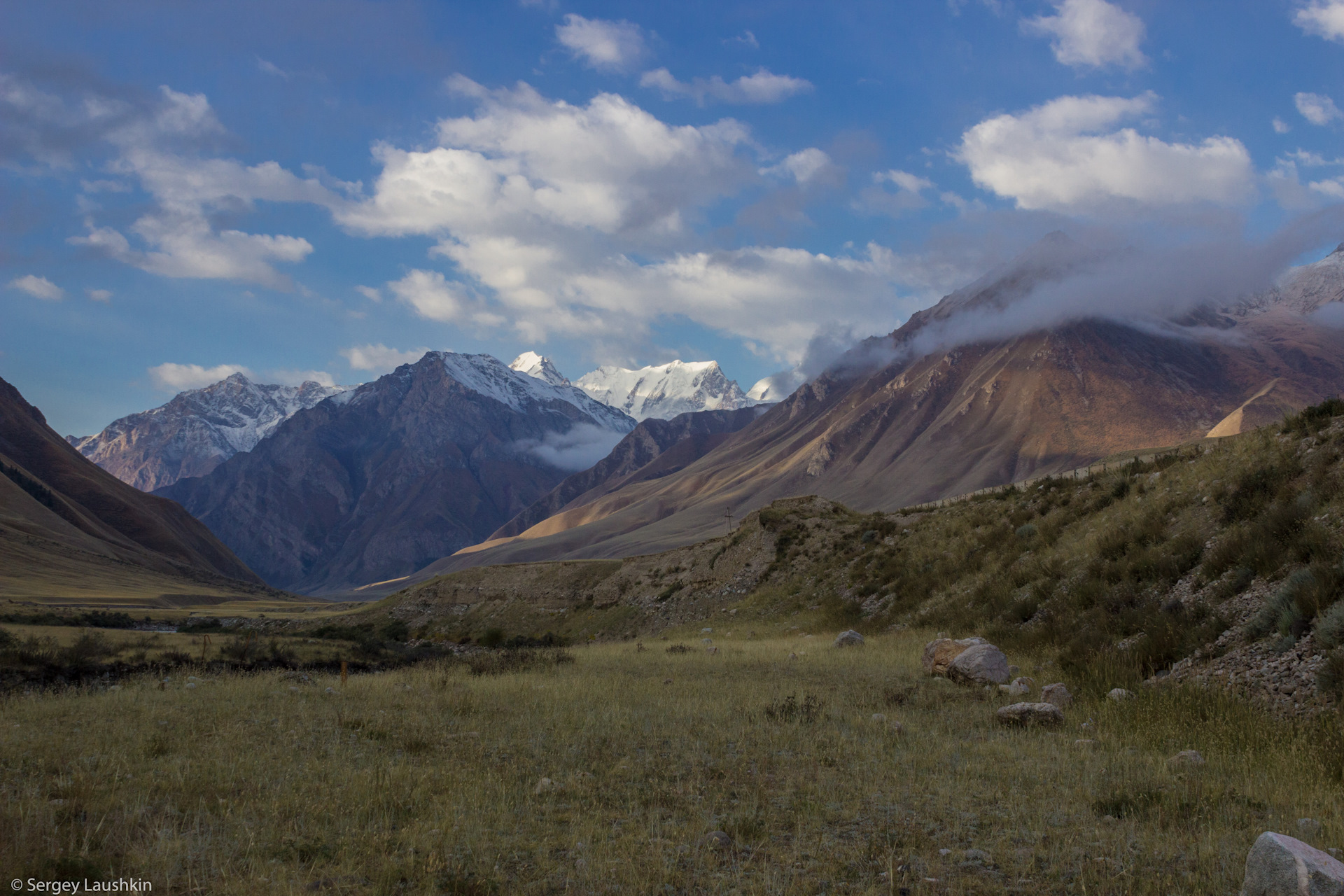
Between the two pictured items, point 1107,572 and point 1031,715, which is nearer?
Answer: point 1031,715

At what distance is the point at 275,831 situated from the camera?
6.89m

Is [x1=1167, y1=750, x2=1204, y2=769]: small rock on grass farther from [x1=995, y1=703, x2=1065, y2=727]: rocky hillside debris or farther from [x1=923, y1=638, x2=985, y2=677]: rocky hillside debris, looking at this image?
[x1=923, y1=638, x2=985, y2=677]: rocky hillside debris

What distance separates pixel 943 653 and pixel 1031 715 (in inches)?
191

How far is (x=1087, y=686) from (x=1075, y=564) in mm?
7847

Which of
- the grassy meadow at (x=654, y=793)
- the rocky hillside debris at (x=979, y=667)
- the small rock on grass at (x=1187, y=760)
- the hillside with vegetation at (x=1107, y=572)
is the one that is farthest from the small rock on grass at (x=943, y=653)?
the small rock on grass at (x=1187, y=760)

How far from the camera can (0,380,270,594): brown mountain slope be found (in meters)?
98.6

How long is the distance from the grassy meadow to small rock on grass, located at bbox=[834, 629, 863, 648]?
27.9ft

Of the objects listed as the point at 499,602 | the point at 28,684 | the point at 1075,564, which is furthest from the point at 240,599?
the point at 1075,564

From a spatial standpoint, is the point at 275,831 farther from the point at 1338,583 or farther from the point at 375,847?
the point at 1338,583

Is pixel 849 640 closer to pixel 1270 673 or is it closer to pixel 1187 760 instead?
pixel 1270 673

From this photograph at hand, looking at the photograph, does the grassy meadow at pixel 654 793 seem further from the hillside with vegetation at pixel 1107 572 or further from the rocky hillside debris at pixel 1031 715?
the hillside with vegetation at pixel 1107 572

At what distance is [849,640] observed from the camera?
881 inches

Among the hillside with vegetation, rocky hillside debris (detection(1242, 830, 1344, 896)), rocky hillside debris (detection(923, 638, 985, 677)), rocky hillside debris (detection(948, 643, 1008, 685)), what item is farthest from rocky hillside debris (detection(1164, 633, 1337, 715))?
rocky hillside debris (detection(1242, 830, 1344, 896))

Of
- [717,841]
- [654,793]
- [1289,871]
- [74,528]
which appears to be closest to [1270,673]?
[1289,871]
